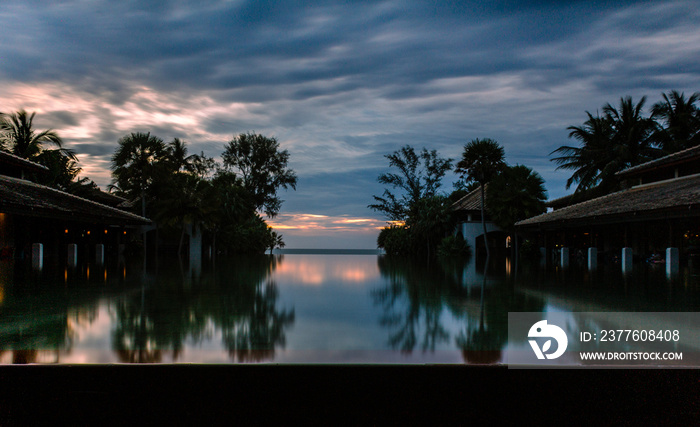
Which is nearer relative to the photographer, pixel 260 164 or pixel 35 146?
pixel 35 146

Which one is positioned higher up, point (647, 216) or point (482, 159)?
point (482, 159)

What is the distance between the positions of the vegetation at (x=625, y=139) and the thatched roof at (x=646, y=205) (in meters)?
8.90

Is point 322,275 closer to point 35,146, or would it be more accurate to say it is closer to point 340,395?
point 340,395

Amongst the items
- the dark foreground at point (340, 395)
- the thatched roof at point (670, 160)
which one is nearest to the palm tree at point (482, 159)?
the thatched roof at point (670, 160)

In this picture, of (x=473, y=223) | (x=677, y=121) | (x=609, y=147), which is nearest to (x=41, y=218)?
(x=473, y=223)

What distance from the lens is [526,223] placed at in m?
31.2

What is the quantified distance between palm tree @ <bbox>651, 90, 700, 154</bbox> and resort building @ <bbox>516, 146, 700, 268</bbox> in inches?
284

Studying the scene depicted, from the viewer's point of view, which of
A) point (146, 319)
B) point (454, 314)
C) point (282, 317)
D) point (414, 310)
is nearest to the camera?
point (146, 319)

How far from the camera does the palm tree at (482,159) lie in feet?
125

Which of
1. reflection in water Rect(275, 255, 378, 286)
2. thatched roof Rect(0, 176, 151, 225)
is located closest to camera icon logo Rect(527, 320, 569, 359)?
reflection in water Rect(275, 255, 378, 286)

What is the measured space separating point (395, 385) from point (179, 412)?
1860mm

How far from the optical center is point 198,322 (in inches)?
287

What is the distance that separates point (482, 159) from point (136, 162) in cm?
2738

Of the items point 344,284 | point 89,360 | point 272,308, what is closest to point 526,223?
point 344,284
